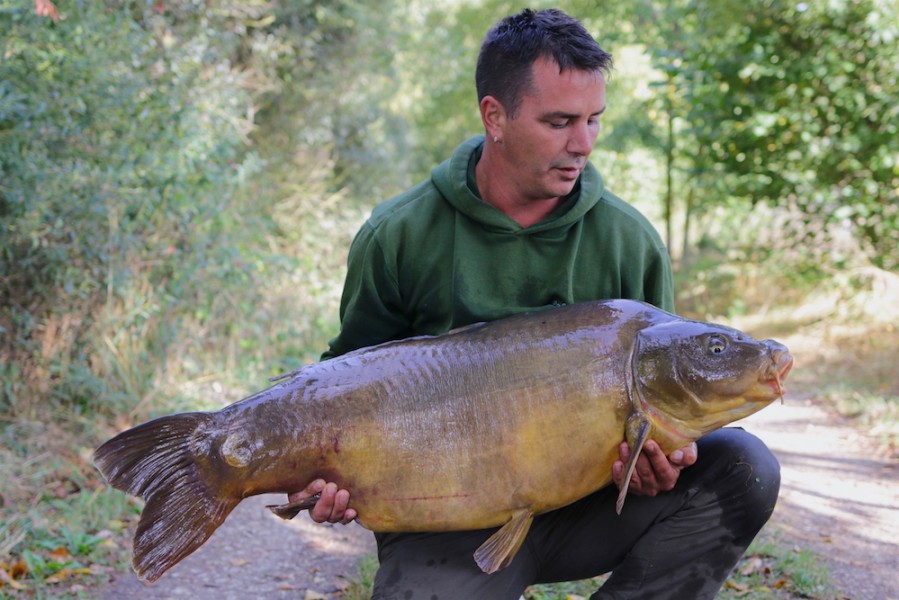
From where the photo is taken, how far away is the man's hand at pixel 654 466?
229cm

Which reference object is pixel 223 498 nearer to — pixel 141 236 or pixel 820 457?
pixel 141 236

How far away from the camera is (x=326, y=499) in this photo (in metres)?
2.30

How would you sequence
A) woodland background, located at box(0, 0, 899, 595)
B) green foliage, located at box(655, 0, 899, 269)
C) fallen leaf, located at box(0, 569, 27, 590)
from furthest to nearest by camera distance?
green foliage, located at box(655, 0, 899, 269) < woodland background, located at box(0, 0, 899, 595) < fallen leaf, located at box(0, 569, 27, 590)

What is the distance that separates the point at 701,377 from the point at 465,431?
1.95 ft

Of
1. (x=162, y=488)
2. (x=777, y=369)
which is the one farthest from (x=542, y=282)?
(x=162, y=488)

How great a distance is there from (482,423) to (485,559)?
1.10ft

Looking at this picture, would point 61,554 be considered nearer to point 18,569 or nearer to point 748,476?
point 18,569

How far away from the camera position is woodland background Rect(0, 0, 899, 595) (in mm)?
4723

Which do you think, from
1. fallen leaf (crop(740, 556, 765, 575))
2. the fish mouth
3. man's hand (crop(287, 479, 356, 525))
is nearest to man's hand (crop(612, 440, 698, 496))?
the fish mouth

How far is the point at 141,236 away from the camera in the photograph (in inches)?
219

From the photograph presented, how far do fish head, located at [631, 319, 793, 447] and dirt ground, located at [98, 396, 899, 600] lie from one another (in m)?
1.53

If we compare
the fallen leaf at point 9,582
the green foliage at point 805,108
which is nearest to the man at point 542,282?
the fallen leaf at point 9,582

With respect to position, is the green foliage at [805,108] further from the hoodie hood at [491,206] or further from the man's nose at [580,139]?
the man's nose at [580,139]

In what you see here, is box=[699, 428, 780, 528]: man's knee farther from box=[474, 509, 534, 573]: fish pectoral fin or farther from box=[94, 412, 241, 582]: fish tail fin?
box=[94, 412, 241, 582]: fish tail fin
